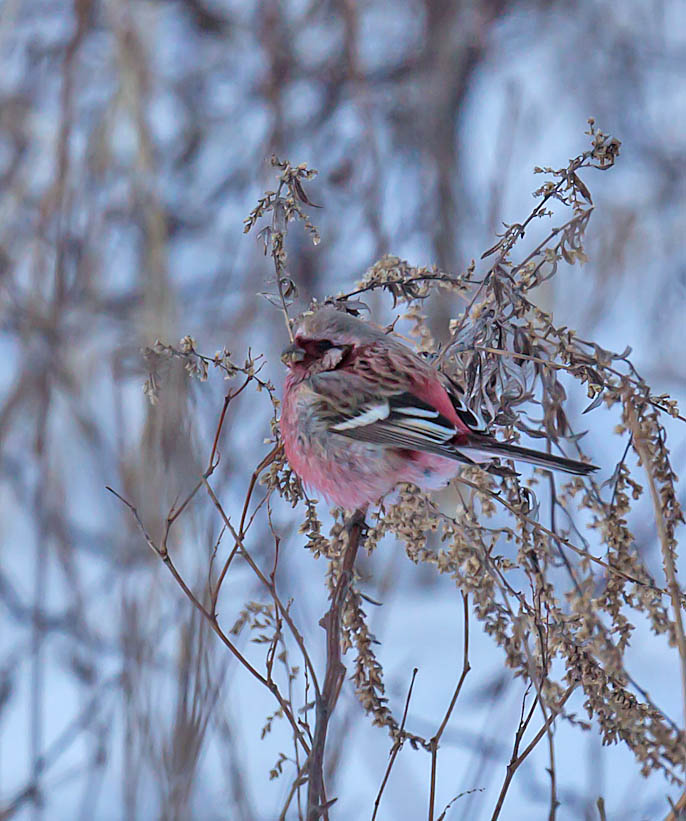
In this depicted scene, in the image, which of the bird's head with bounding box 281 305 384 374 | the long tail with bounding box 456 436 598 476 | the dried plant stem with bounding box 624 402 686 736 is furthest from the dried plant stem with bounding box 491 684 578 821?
the bird's head with bounding box 281 305 384 374

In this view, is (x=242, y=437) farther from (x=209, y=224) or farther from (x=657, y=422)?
(x=657, y=422)

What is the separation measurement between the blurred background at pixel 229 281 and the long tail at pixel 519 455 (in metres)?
0.51

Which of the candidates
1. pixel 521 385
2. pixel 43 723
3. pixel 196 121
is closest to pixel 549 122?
pixel 196 121

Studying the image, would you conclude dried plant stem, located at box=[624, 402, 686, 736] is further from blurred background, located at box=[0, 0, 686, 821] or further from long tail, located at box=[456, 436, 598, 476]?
blurred background, located at box=[0, 0, 686, 821]

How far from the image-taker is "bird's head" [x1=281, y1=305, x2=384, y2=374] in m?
1.44

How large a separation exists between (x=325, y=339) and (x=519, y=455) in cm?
37

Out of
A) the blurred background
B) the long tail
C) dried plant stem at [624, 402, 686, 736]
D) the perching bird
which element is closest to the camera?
dried plant stem at [624, 402, 686, 736]

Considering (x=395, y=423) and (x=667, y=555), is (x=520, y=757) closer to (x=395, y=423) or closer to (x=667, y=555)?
(x=667, y=555)

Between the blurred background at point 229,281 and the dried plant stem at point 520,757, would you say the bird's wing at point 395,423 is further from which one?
the dried plant stem at point 520,757

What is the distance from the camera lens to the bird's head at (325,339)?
1.44 m

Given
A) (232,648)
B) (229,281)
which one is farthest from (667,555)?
(229,281)

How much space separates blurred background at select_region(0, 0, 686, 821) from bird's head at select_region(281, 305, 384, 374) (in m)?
0.24

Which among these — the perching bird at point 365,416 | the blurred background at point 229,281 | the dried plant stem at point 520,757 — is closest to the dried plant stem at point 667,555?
the dried plant stem at point 520,757

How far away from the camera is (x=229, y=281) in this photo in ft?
12.2
